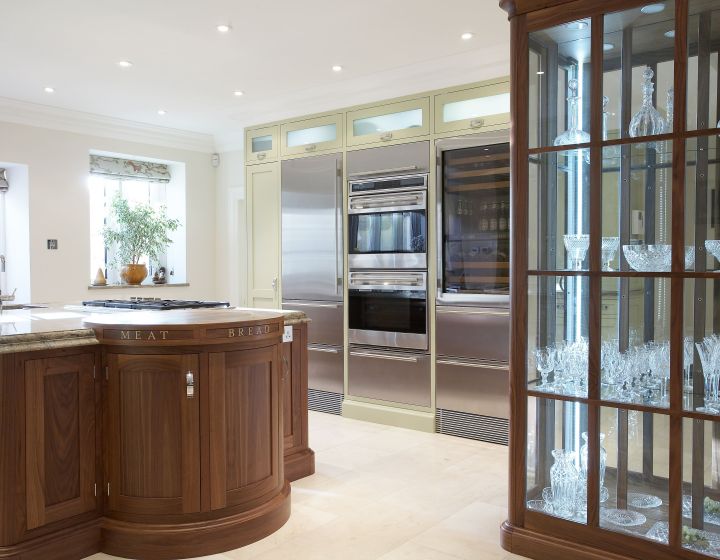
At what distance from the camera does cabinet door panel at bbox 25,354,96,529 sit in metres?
2.41

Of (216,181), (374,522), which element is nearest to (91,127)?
(216,181)

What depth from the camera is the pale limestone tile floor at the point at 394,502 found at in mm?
2635

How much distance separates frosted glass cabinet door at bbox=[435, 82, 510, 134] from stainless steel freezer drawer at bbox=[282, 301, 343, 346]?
1622 millimetres

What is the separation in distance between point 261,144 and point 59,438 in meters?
3.67

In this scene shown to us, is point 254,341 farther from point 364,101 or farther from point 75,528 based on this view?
point 364,101

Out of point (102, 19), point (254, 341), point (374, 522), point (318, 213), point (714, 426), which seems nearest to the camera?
point (714, 426)

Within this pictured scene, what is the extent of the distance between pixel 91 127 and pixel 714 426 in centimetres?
564

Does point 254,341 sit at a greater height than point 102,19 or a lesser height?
lesser

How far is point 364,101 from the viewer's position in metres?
4.98

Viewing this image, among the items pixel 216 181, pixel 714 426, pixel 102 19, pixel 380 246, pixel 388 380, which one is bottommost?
pixel 388 380

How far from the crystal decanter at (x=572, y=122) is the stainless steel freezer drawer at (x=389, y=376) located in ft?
7.81

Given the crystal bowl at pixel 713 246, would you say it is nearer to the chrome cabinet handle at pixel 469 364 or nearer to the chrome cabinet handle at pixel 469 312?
the chrome cabinet handle at pixel 469 312

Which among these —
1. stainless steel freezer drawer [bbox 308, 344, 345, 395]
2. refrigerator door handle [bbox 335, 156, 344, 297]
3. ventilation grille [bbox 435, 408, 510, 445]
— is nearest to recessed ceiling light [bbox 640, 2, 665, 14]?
ventilation grille [bbox 435, 408, 510, 445]

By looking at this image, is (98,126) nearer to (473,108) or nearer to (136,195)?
(136,195)
